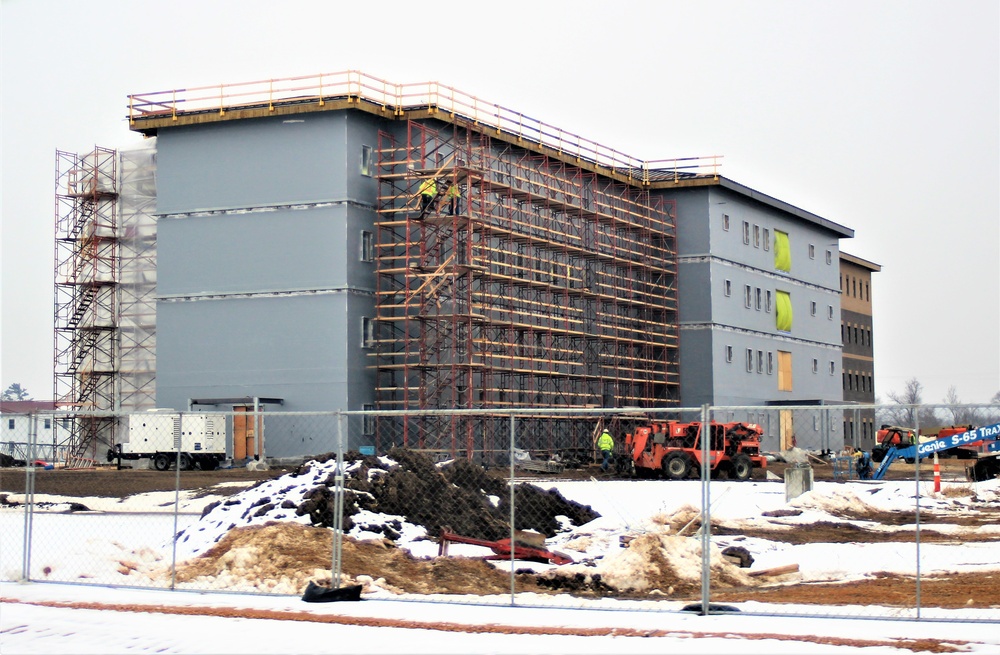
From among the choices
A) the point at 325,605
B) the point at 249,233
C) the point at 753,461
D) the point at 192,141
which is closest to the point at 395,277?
the point at 249,233

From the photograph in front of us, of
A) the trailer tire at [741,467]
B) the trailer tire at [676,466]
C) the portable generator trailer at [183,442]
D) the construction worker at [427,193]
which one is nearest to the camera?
the trailer tire at [676,466]

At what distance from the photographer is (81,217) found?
2388 inches

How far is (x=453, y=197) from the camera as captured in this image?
5069cm

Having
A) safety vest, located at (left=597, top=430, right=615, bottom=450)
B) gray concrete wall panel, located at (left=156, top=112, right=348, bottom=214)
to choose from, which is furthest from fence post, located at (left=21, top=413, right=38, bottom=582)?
gray concrete wall panel, located at (left=156, top=112, right=348, bottom=214)

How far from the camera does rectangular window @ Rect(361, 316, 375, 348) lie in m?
51.7

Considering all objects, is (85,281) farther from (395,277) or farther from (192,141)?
(395,277)

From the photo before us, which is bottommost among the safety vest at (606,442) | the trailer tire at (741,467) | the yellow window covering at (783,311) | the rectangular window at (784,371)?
the trailer tire at (741,467)

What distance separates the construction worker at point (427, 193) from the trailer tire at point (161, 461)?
50.4 ft

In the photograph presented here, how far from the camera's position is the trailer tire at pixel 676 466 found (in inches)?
1688

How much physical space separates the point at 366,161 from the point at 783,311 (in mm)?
35365

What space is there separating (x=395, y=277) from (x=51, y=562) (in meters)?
32.9

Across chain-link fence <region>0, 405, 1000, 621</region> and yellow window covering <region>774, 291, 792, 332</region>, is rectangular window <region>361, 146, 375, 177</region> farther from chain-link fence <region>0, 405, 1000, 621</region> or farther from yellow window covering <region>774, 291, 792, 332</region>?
yellow window covering <region>774, 291, 792, 332</region>

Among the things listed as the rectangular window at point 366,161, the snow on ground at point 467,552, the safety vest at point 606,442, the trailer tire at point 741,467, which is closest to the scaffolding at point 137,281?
the rectangular window at point 366,161

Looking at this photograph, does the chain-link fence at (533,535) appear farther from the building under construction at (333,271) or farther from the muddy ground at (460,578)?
the building under construction at (333,271)
